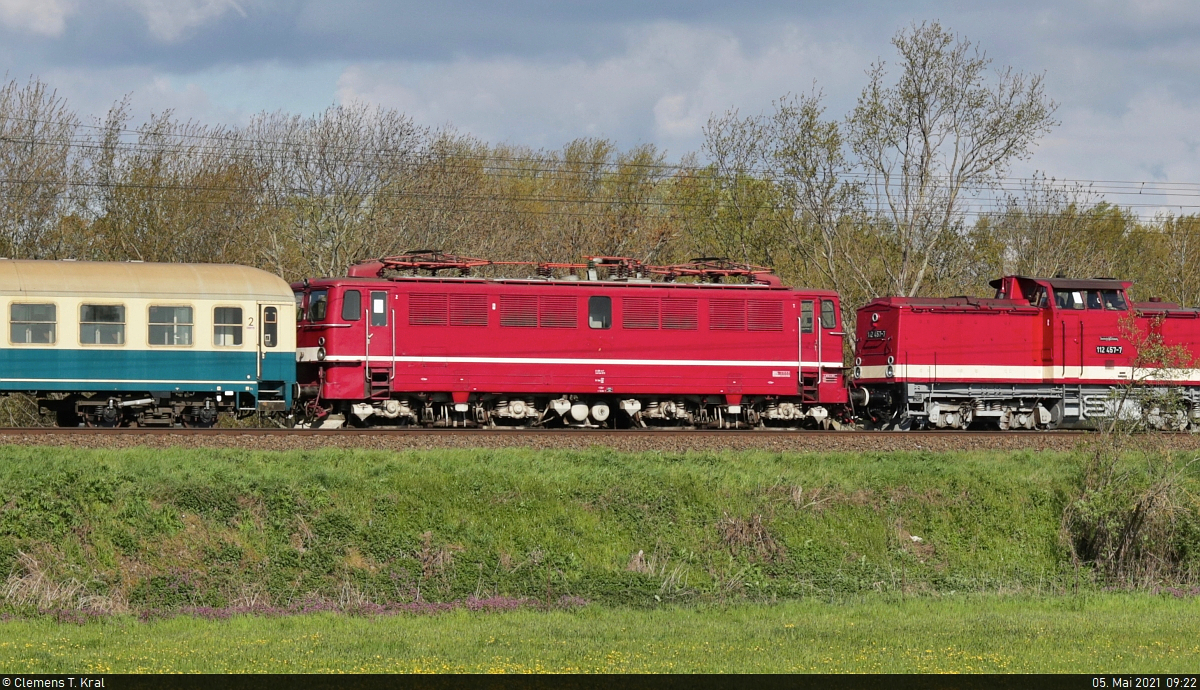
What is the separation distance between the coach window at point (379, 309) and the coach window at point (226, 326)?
10.3 feet

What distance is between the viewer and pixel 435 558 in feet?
56.7

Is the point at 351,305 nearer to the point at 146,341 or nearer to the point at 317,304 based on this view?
the point at 317,304

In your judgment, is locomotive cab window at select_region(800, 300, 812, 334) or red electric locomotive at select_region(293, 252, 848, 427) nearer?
red electric locomotive at select_region(293, 252, 848, 427)

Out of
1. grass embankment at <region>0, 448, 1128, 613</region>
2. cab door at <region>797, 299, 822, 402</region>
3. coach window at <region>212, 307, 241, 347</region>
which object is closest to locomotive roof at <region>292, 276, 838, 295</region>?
cab door at <region>797, 299, 822, 402</region>

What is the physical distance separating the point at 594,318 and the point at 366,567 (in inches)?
494

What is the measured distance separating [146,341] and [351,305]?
472 centimetres

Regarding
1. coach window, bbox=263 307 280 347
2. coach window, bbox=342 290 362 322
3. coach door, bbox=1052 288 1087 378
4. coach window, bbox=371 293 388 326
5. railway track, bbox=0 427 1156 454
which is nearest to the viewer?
railway track, bbox=0 427 1156 454

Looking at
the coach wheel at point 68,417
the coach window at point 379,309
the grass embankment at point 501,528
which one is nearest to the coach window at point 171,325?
the coach wheel at point 68,417

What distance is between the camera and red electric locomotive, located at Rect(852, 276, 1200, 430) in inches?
1195

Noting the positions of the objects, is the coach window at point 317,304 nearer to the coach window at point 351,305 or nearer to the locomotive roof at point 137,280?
the coach window at point 351,305

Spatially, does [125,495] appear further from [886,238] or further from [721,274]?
[886,238]

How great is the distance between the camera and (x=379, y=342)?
27.0 meters

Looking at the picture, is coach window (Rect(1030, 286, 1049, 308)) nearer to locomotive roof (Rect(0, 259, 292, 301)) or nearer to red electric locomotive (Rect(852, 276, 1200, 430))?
red electric locomotive (Rect(852, 276, 1200, 430))

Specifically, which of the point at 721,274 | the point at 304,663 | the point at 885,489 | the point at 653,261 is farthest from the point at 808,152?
the point at 304,663
